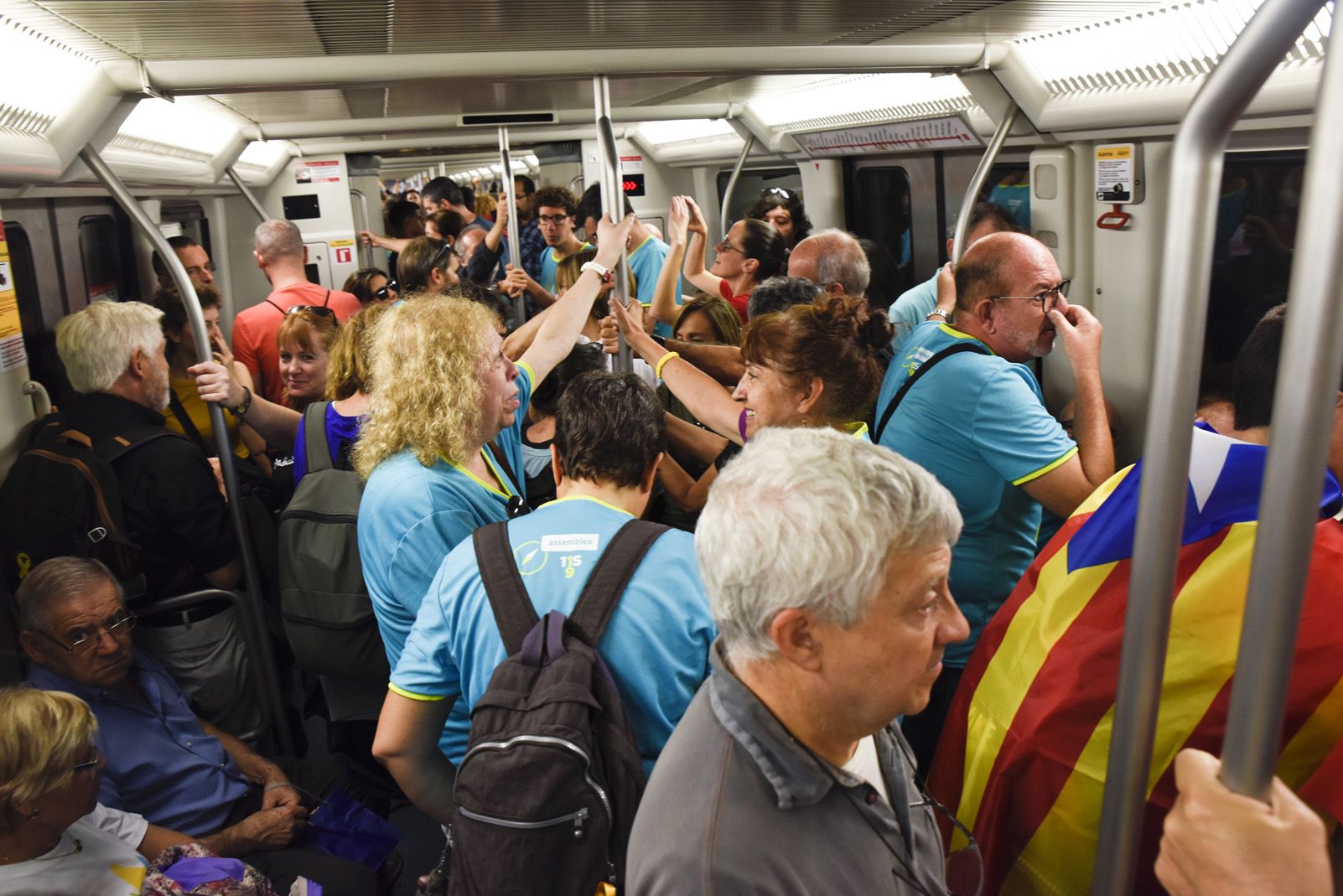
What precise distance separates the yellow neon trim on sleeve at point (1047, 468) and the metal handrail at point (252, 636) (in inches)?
97.9

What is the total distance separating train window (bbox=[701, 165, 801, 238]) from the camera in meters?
8.08

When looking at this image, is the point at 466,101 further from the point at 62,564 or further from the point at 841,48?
the point at 62,564

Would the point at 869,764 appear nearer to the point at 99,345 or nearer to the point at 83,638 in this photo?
the point at 83,638

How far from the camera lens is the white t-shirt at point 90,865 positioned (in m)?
2.09

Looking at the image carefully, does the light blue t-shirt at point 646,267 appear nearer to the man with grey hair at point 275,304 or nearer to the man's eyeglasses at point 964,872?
the man with grey hair at point 275,304

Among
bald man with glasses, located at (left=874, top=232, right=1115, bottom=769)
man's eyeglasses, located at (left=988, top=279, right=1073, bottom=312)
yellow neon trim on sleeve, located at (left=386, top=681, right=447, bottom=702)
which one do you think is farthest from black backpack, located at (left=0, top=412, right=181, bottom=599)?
man's eyeglasses, located at (left=988, top=279, right=1073, bottom=312)

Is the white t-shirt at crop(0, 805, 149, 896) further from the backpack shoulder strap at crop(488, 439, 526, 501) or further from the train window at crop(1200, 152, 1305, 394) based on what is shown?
the train window at crop(1200, 152, 1305, 394)

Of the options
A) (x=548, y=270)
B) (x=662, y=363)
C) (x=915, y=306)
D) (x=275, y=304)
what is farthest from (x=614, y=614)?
(x=548, y=270)

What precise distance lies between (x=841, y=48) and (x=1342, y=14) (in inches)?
103

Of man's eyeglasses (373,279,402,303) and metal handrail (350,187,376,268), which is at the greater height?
metal handrail (350,187,376,268)

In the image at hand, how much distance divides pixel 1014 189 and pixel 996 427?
2.79 metres

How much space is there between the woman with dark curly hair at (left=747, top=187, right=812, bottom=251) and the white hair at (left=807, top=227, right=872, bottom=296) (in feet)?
6.34

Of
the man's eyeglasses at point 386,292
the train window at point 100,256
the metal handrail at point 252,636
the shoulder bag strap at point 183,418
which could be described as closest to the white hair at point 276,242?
the man's eyeglasses at point 386,292

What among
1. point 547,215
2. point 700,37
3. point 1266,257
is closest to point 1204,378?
point 1266,257
